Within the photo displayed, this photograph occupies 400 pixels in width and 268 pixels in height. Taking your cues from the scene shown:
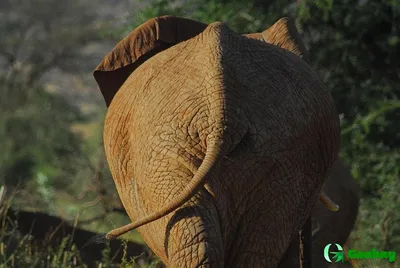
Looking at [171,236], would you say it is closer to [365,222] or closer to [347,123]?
[365,222]

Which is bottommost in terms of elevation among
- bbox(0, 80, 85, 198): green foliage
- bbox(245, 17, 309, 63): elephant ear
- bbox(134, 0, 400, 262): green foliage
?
bbox(0, 80, 85, 198): green foliage

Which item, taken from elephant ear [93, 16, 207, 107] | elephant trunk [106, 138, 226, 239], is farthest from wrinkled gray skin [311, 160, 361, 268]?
elephant trunk [106, 138, 226, 239]

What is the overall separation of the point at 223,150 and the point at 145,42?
47.4 inches

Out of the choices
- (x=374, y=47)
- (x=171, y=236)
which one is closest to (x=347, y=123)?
(x=374, y=47)

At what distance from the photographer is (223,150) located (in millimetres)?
2602

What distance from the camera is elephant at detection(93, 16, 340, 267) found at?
262cm

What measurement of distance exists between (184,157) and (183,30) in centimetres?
115

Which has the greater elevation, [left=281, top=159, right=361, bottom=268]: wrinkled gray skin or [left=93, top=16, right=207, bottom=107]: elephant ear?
[left=93, top=16, right=207, bottom=107]: elephant ear

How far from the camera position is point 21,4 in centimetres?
2916

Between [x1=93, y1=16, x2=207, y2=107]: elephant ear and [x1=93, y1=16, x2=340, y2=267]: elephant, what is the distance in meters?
0.39

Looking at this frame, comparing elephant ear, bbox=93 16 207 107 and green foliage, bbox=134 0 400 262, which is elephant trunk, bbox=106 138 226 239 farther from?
green foliage, bbox=134 0 400 262

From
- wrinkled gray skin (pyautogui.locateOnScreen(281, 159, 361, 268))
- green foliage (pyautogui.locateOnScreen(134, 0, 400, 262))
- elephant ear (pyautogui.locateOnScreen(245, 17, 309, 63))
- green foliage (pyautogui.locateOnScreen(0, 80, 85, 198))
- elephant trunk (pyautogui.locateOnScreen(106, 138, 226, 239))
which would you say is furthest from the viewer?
green foliage (pyautogui.locateOnScreen(0, 80, 85, 198))

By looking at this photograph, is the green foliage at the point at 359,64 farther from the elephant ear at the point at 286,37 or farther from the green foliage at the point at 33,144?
the green foliage at the point at 33,144

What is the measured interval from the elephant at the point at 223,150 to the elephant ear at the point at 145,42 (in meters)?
0.39
